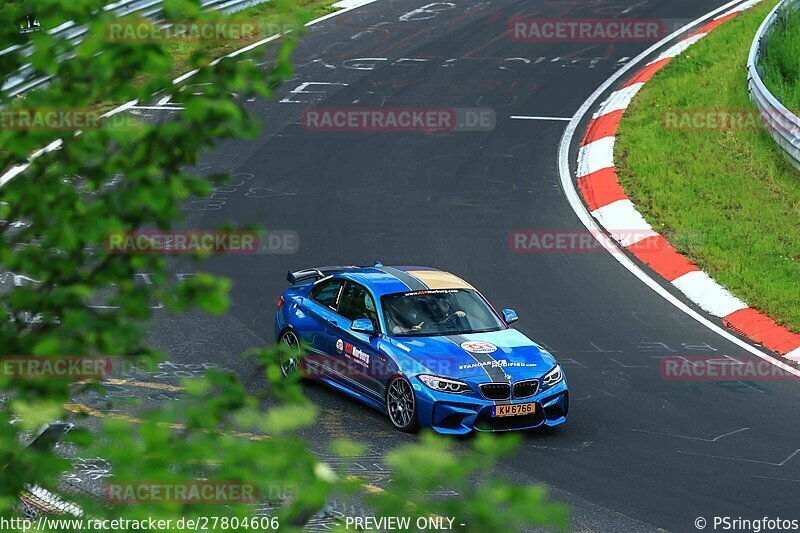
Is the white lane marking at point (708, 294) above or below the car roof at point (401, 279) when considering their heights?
below

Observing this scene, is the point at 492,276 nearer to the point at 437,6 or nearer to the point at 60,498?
the point at 60,498

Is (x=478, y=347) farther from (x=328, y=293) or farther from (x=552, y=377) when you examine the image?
(x=328, y=293)

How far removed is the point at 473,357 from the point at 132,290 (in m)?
7.96

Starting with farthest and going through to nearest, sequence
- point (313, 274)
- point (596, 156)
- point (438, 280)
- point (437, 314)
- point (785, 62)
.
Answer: point (785, 62) → point (596, 156) → point (313, 274) → point (438, 280) → point (437, 314)

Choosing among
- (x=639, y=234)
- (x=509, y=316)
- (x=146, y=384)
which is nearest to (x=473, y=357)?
(x=509, y=316)

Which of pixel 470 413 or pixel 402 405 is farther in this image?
pixel 402 405

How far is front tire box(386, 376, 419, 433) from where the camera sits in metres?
11.0

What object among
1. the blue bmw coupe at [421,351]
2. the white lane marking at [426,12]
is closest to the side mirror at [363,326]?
the blue bmw coupe at [421,351]

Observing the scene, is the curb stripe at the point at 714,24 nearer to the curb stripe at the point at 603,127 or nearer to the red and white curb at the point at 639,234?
the red and white curb at the point at 639,234

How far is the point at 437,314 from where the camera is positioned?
11906mm

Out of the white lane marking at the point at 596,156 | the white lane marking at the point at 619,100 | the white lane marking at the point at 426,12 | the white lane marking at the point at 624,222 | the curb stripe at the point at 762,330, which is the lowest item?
the curb stripe at the point at 762,330

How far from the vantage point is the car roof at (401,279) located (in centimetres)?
1213

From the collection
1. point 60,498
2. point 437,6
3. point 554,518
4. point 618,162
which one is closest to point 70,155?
point 60,498

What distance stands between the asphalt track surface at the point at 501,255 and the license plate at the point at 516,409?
11.9 inches
